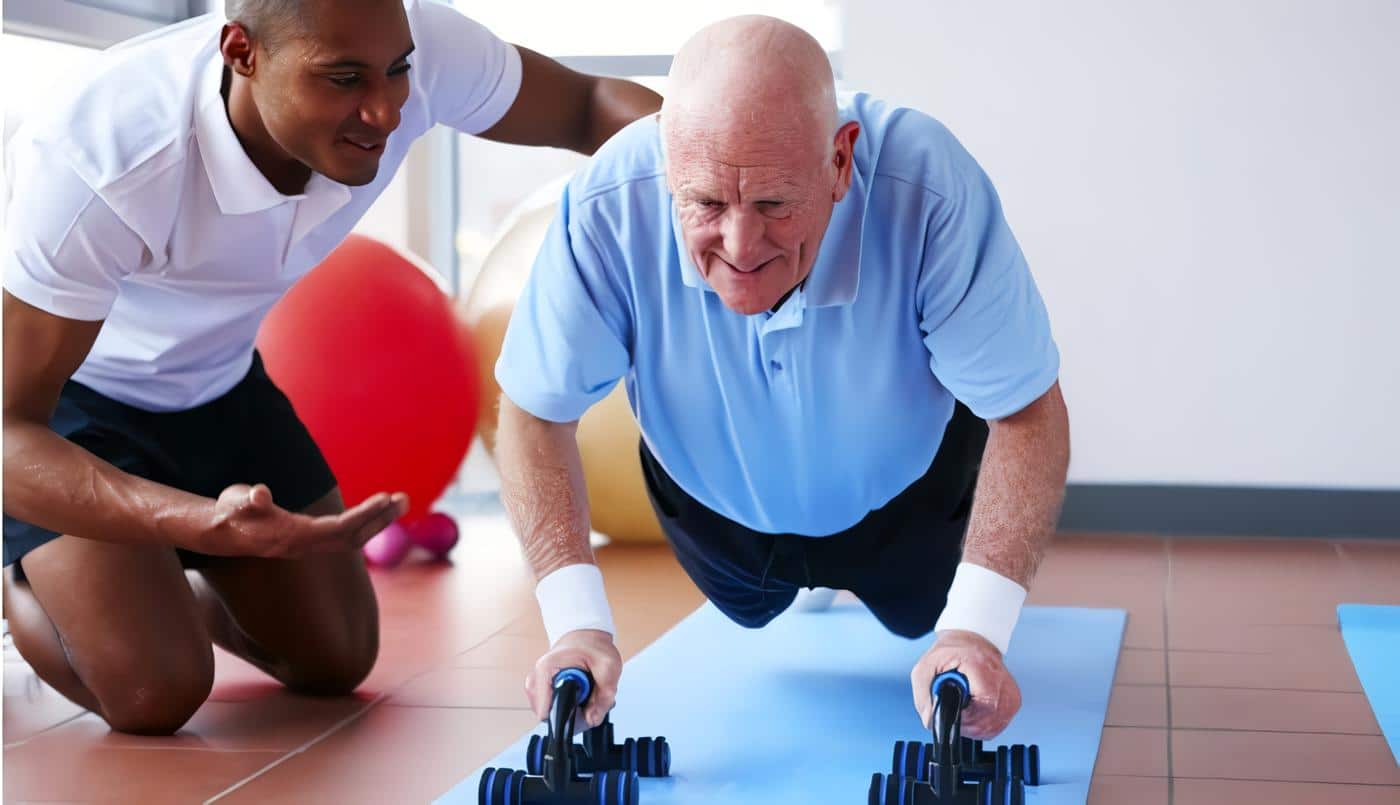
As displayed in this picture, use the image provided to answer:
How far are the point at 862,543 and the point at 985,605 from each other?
558 mm

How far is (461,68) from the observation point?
7.61 feet

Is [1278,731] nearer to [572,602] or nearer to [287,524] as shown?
[572,602]

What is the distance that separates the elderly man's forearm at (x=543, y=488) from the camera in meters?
1.82

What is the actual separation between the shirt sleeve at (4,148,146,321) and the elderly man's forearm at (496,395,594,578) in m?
0.56

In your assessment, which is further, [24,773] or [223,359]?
[223,359]

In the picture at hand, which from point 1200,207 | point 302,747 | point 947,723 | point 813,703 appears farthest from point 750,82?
point 1200,207

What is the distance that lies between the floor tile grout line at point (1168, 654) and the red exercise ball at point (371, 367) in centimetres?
167

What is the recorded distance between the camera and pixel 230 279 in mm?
2236

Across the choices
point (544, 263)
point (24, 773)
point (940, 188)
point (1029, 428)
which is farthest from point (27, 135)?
point (1029, 428)

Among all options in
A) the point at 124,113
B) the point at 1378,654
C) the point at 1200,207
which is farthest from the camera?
the point at 1200,207

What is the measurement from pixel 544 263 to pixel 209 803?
0.82 metres

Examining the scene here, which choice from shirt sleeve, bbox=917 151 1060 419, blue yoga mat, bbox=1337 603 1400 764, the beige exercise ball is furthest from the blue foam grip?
the beige exercise ball

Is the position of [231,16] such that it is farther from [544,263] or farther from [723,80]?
[723,80]

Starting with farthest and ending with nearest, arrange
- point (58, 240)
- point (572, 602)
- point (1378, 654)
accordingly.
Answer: point (1378, 654) < point (58, 240) < point (572, 602)
